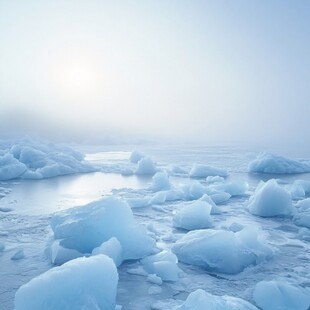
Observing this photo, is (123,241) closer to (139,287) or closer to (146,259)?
(146,259)

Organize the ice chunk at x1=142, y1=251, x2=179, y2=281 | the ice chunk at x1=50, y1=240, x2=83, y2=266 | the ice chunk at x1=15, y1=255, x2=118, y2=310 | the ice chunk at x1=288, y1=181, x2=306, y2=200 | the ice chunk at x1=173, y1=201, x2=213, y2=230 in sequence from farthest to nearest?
the ice chunk at x1=288, y1=181, x2=306, y2=200 < the ice chunk at x1=173, y1=201, x2=213, y2=230 < the ice chunk at x1=50, y1=240, x2=83, y2=266 < the ice chunk at x1=142, y1=251, x2=179, y2=281 < the ice chunk at x1=15, y1=255, x2=118, y2=310

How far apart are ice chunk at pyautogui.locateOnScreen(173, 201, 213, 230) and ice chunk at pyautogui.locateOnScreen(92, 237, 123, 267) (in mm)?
2049

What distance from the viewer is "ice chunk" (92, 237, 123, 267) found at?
13.5 feet

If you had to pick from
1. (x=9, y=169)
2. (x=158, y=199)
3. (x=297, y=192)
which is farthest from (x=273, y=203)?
(x=9, y=169)

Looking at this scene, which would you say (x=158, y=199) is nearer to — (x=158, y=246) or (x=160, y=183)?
(x=160, y=183)

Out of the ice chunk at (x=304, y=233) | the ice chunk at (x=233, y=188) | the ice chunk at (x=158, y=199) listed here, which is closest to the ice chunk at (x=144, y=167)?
the ice chunk at (x=233, y=188)

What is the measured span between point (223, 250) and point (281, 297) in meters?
1.14

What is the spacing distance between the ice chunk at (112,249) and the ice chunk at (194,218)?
2.05 m

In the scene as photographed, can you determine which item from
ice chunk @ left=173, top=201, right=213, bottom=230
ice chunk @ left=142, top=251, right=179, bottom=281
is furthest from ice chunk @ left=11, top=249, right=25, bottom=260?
ice chunk @ left=173, top=201, right=213, bottom=230

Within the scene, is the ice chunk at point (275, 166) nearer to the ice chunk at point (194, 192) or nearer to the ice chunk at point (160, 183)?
the ice chunk at point (160, 183)

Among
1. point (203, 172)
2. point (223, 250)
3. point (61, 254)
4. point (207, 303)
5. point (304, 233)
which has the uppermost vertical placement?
point (207, 303)

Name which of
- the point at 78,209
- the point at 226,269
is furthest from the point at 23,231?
the point at 226,269

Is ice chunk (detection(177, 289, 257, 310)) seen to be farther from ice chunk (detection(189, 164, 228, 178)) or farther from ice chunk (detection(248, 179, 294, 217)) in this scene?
ice chunk (detection(189, 164, 228, 178))

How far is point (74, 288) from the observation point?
2863mm
